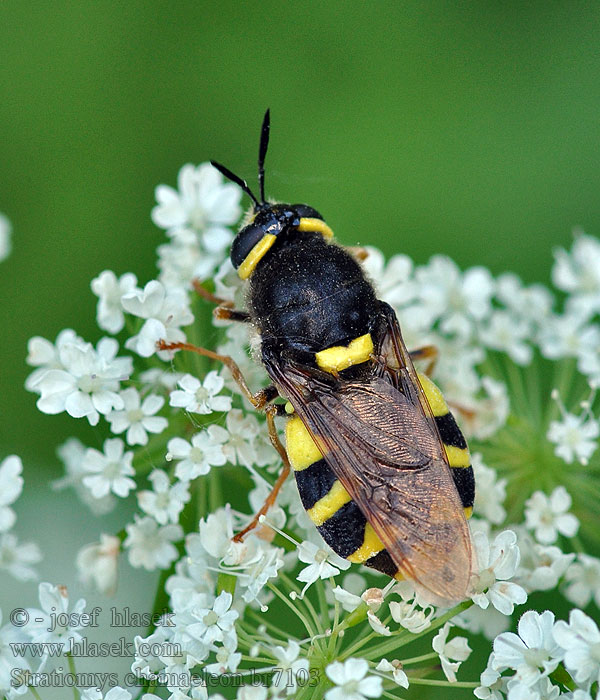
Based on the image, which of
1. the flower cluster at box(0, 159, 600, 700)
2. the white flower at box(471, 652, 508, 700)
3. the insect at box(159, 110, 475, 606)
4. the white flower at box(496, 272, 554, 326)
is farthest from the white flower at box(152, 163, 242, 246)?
the white flower at box(471, 652, 508, 700)

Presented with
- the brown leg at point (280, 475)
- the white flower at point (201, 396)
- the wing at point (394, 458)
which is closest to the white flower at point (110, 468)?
the white flower at point (201, 396)

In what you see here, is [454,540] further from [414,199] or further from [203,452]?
[414,199]

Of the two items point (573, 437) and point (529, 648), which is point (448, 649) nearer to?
point (529, 648)

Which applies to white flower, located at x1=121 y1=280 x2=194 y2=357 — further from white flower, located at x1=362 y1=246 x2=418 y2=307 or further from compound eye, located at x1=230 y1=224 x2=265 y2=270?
white flower, located at x1=362 y1=246 x2=418 y2=307

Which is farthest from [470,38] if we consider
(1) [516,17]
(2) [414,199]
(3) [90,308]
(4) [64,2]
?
(3) [90,308]

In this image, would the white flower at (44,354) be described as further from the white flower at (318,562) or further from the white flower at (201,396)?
the white flower at (318,562)
